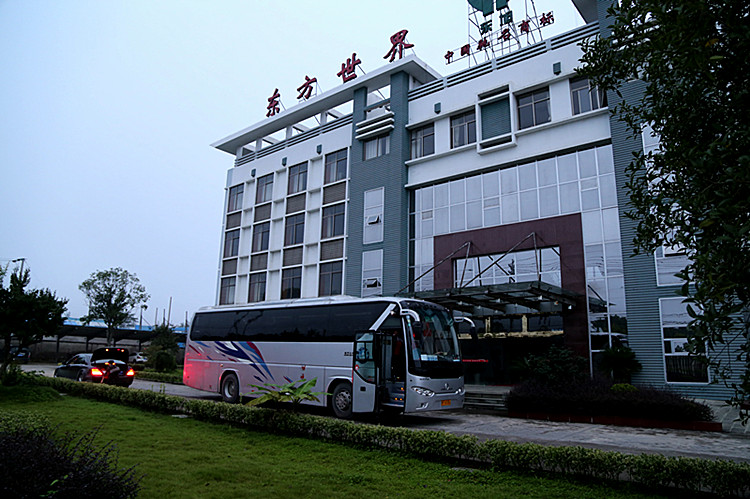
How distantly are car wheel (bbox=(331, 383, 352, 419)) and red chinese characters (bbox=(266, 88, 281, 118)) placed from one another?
2300 cm

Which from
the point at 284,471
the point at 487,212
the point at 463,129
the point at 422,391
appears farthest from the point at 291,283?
the point at 284,471

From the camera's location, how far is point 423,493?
6.01m

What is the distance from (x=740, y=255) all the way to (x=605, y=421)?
35.6 feet

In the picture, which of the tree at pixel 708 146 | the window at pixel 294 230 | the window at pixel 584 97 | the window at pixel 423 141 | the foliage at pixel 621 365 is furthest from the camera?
the window at pixel 294 230

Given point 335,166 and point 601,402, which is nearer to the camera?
point 601,402

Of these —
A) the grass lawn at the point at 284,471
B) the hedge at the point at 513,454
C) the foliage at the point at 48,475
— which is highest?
the foliage at the point at 48,475

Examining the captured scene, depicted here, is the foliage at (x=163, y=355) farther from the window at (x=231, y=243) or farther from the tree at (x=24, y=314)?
the tree at (x=24, y=314)

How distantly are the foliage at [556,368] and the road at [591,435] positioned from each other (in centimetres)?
143

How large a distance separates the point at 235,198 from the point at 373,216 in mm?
12616

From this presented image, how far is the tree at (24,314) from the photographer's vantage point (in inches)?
570

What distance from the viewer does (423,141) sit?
25141 mm

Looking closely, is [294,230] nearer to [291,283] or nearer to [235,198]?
A: [291,283]

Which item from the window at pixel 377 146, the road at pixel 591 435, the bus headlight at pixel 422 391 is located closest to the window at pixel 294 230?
the window at pixel 377 146

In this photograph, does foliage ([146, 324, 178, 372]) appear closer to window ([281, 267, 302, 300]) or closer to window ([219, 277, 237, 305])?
window ([219, 277, 237, 305])
